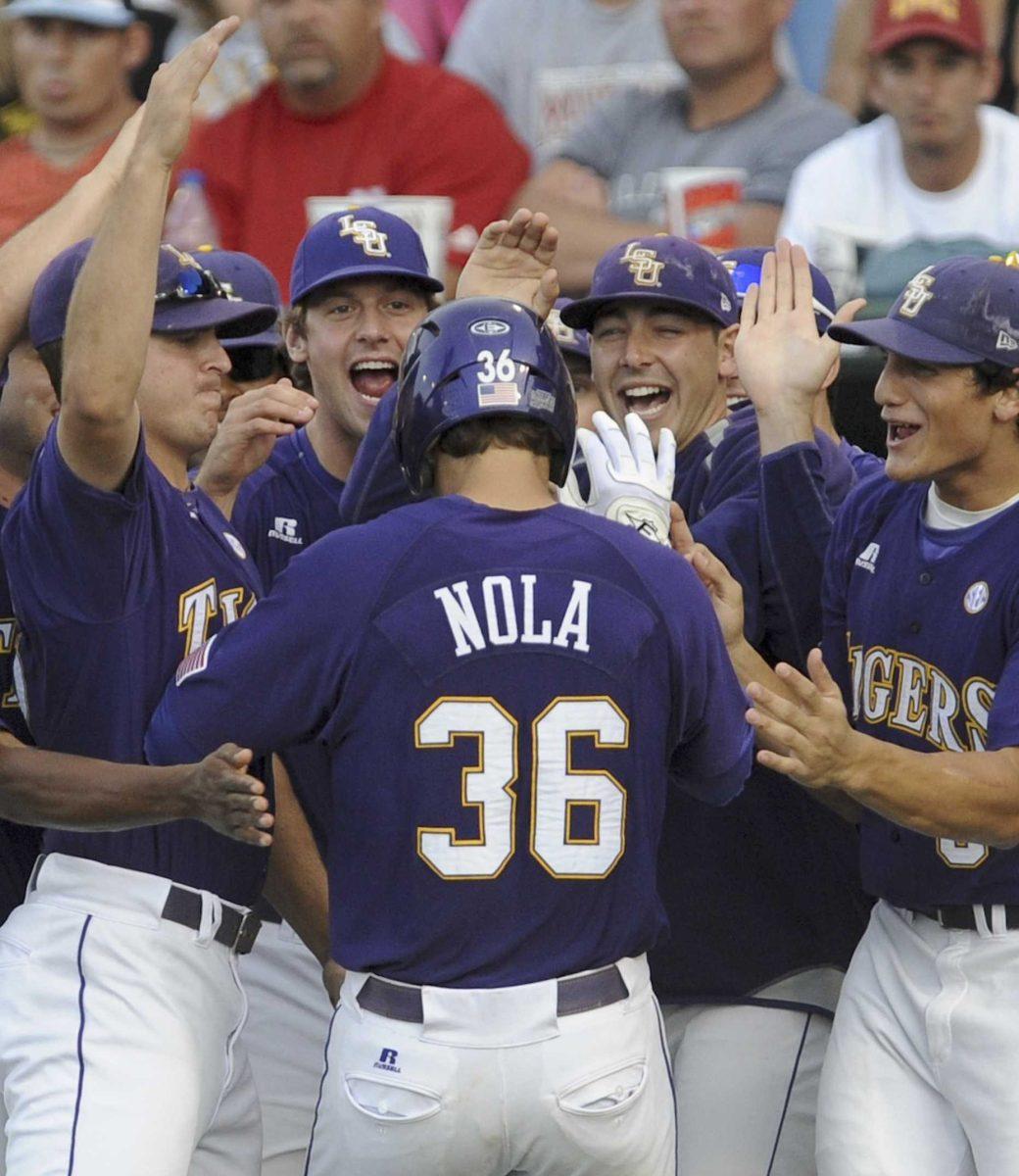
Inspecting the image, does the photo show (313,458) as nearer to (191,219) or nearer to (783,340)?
(783,340)

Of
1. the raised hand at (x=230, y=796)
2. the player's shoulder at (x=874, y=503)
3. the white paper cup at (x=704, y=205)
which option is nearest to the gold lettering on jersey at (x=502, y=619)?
the raised hand at (x=230, y=796)

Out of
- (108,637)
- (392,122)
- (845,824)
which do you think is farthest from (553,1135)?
(392,122)

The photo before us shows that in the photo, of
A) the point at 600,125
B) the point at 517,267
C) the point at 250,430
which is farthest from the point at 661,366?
the point at 600,125

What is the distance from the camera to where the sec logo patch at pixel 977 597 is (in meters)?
3.94

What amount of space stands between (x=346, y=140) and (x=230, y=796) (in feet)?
14.2

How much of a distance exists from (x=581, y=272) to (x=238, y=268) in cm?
215

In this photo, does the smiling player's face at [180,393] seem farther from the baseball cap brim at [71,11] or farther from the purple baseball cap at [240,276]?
the baseball cap brim at [71,11]

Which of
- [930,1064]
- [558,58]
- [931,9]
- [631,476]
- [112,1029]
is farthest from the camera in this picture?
[558,58]

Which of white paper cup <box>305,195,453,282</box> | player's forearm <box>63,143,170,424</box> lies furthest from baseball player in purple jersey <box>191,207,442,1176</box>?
white paper cup <box>305,195,453,282</box>

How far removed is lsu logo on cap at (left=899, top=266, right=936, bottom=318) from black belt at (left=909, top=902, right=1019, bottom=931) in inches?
45.0

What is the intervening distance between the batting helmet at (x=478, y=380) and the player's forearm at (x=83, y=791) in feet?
2.18

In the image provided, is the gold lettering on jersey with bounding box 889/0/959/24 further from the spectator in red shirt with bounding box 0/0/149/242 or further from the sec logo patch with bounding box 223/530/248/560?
the sec logo patch with bounding box 223/530/248/560

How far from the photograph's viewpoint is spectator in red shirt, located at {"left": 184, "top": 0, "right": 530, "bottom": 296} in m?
7.20

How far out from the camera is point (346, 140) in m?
7.23
